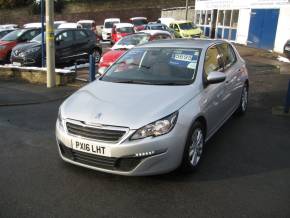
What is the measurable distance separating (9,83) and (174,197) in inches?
324

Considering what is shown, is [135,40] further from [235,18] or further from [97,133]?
[235,18]

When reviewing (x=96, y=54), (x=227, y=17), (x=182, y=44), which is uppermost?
(x=182, y=44)

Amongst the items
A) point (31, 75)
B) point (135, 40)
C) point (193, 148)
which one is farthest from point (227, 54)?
point (135, 40)

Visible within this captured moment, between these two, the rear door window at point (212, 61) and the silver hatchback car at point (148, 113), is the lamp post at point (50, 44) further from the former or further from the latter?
the rear door window at point (212, 61)

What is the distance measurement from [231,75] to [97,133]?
9.84ft

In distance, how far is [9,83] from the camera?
10.6 meters

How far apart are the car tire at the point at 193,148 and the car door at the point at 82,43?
408 inches

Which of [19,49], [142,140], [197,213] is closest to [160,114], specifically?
[142,140]

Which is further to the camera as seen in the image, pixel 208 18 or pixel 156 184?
pixel 208 18

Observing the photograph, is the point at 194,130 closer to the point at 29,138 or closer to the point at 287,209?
the point at 287,209

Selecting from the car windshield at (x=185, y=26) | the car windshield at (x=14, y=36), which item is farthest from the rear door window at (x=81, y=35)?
the car windshield at (x=185, y=26)

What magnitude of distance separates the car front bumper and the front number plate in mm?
44

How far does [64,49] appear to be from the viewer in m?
13.5

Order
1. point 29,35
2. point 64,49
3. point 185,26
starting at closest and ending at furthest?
point 64,49, point 29,35, point 185,26
